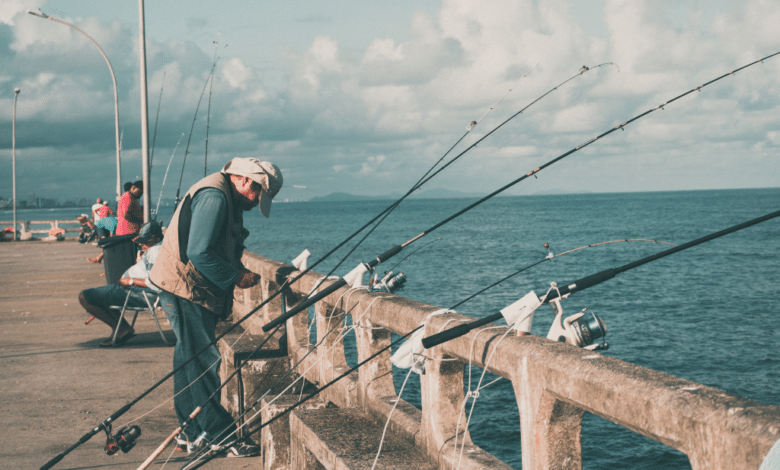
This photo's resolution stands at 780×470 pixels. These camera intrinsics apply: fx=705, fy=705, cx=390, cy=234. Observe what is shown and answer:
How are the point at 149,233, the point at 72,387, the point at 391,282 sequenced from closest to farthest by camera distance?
the point at 391,282 < the point at 72,387 < the point at 149,233

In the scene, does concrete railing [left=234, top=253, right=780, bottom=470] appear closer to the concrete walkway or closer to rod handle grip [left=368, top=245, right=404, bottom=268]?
rod handle grip [left=368, top=245, right=404, bottom=268]

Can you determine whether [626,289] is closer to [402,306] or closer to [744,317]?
[744,317]

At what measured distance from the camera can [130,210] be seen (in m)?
11.1

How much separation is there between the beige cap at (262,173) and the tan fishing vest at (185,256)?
0.10m

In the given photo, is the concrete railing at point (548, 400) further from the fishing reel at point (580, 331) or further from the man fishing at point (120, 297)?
the man fishing at point (120, 297)

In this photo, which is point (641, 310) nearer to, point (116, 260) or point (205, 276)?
point (116, 260)

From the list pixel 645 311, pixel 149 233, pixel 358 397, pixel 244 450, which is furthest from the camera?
pixel 645 311

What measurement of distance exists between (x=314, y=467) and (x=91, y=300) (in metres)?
4.51

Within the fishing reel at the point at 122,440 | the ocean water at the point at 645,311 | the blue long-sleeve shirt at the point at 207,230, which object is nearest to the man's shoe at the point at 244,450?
the fishing reel at the point at 122,440

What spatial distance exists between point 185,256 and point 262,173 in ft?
2.30

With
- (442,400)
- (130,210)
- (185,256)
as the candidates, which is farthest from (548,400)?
(130,210)

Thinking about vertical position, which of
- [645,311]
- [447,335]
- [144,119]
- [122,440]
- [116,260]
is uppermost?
[144,119]

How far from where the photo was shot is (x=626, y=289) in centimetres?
2983

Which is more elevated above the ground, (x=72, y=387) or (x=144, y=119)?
(x=144, y=119)
